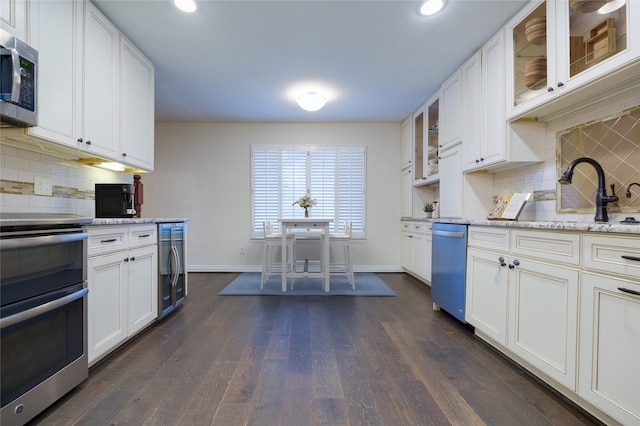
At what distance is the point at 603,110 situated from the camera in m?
1.88

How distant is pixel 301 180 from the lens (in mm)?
4836

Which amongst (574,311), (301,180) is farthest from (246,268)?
(574,311)

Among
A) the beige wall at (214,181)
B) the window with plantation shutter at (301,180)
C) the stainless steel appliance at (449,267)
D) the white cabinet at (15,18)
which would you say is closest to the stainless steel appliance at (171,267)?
the white cabinet at (15,18)

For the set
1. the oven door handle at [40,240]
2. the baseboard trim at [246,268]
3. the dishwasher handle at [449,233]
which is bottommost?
the baseboard trim at [246,268]

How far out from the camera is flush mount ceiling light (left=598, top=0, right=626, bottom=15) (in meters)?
1.49

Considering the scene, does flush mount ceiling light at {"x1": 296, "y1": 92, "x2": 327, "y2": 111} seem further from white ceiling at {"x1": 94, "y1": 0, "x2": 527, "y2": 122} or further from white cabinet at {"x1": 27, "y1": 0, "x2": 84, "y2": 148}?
white cabinet at {"x1": 27, "y1": 0, "x2": 84, "y2": 148}

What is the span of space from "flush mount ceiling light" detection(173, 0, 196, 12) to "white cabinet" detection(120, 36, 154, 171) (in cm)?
74

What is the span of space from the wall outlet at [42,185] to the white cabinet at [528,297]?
3170mm

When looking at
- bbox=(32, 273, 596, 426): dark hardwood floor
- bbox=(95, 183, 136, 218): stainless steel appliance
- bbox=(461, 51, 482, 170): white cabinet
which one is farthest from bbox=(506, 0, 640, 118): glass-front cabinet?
bbox=(95, 183, 136, 218): stainless steel appliance

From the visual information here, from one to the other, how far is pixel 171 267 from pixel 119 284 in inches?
30.0

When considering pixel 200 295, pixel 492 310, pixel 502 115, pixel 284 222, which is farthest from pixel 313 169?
pixel 492 310

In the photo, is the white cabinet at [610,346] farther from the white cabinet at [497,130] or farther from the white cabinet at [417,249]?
the white cabinet at [417,249]

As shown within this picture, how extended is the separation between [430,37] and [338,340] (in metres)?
2.63

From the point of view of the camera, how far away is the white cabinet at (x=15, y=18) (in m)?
1.55
